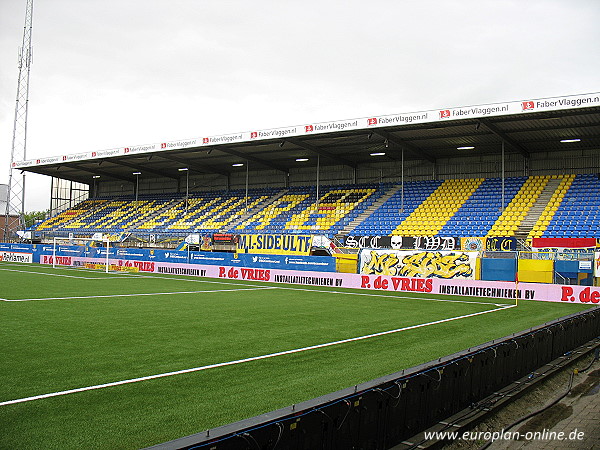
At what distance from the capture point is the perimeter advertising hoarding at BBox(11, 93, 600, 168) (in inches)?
1102

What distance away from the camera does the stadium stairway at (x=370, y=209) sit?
39969mm

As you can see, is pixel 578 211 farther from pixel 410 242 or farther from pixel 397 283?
pixel 397 283

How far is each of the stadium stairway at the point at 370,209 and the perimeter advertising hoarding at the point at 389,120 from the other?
26.8 ft

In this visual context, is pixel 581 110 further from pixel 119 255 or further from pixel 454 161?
pixel 119 255

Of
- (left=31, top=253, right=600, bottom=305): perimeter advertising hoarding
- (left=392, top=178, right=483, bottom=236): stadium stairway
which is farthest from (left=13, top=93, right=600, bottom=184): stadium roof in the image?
(left=31, top=253, right=600, bottom=305): perimeter advertising hoarding

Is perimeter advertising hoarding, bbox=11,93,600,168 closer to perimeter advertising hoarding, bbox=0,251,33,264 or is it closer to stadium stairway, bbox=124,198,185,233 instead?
stadium stairway, bbox=124,198,185,233

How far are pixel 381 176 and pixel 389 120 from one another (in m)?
13.9

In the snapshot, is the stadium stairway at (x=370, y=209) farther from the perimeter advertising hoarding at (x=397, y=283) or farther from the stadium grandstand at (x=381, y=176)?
the perimeter advertising hoarding at (x=397, y=283)

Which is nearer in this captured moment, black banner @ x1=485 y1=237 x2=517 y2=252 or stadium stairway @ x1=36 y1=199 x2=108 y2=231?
black banner @ x1=485 y1=237 x2=517 y2=252

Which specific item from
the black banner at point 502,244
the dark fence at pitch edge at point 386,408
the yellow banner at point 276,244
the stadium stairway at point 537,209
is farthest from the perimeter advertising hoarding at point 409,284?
the dark fence at pitch edge at point 386,408

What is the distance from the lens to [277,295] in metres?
23.3

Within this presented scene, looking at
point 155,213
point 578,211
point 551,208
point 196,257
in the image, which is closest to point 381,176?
point 551,208

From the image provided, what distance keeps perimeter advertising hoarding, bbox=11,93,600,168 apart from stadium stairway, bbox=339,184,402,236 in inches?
321

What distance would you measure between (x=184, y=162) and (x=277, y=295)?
29.1 m
